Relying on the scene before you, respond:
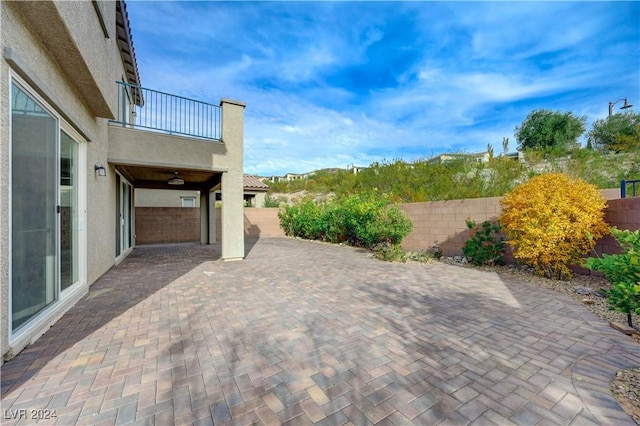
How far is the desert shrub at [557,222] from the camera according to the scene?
5715mm

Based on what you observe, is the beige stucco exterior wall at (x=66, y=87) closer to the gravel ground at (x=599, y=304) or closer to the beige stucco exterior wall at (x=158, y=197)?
the gravel ground at (x=599, y=304)

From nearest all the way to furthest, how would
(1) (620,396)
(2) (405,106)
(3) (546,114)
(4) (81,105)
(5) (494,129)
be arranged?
(1) (620,396) < (4) (81,105) < (2) (405,106) < (5) (494,129) < (3) (546,114)

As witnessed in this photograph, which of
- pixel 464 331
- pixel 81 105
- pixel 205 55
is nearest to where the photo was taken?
pixel 464 331

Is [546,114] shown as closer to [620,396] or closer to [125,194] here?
[620,396]

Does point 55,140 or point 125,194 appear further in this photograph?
point 125,194

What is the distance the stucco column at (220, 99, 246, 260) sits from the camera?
8.36 m

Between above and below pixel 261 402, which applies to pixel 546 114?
above

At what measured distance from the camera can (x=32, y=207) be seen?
3.25 m

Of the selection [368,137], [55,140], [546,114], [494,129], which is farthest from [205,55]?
[546,114]

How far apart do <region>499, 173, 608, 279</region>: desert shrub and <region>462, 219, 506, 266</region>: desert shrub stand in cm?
120

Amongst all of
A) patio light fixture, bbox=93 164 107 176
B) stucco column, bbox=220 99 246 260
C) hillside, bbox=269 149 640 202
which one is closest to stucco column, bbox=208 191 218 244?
stucco column, bbox=220 99 246 260

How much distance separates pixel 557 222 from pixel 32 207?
885 cm

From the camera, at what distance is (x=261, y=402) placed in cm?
220

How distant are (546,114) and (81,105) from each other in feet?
95.9
